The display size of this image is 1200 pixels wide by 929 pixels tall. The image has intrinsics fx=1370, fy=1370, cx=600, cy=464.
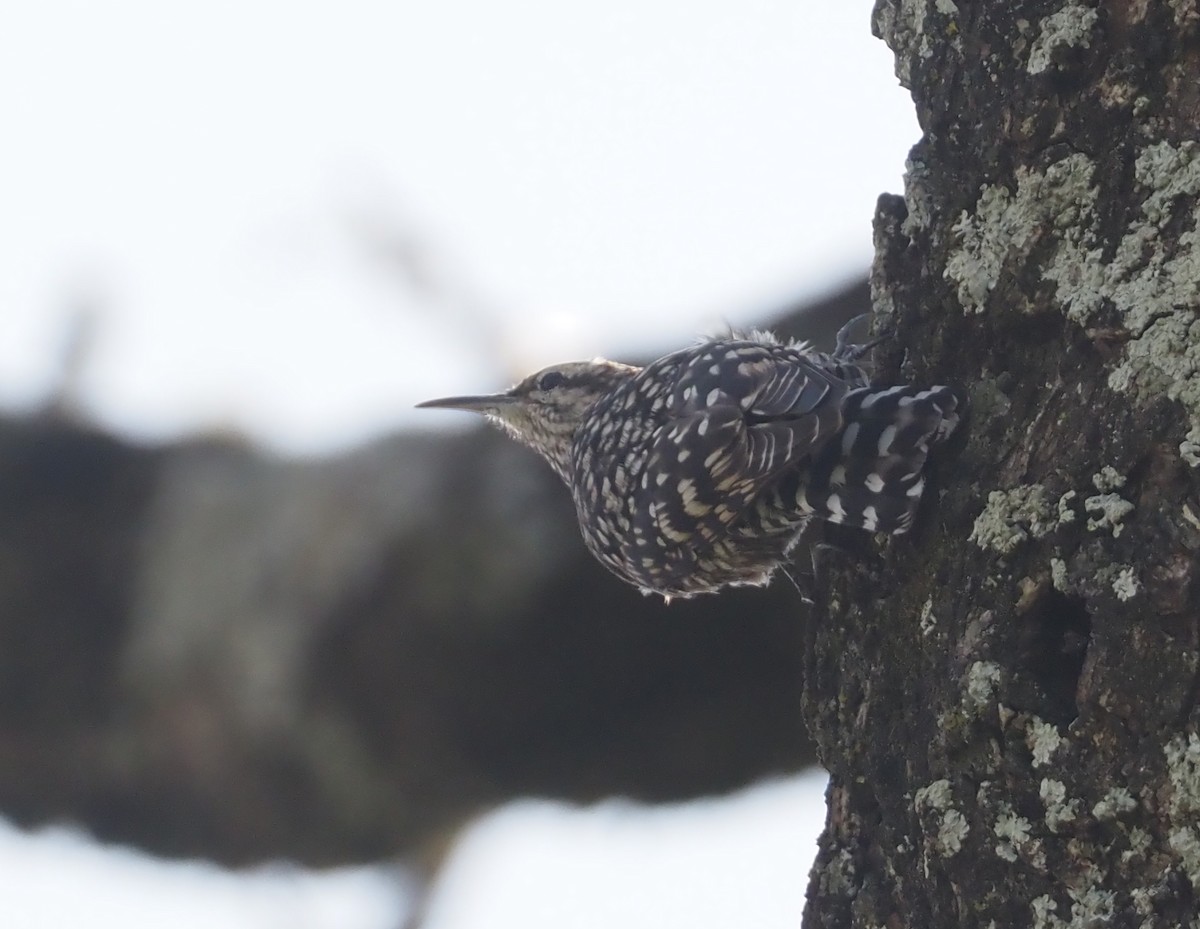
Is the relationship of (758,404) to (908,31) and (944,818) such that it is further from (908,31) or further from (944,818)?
Result: (944,818)

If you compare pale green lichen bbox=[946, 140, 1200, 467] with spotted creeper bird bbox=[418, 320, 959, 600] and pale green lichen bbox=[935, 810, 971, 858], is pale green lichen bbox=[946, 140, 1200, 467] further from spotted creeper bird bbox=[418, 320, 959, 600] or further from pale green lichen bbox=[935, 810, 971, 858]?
pale green lichen bbox=[935, 810, 971, 858]

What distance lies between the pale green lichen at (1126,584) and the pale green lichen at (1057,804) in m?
0.30

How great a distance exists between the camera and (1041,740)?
2.08 metres

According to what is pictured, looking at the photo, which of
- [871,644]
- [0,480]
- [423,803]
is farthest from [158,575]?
[871,644]

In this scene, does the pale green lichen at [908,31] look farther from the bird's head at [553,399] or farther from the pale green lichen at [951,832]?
the bird's head at [553,399]

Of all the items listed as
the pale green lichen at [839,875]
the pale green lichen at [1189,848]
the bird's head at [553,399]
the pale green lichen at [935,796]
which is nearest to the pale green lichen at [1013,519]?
the pale green lichen at [935,796]

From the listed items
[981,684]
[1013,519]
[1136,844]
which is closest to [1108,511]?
[1013,519]

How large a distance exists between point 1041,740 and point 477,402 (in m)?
2.98

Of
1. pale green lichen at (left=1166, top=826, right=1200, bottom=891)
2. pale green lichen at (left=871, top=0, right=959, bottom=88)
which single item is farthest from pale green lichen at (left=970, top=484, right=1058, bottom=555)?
pale green lichen at (left=871, top=0, right=959, bottom=88)

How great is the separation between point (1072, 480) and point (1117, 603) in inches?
9.5

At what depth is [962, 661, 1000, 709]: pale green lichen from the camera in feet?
7.14

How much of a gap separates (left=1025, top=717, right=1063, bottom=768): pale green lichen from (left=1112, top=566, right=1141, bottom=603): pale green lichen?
24cm

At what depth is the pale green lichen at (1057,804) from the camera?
2.00m

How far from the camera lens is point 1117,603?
1.98 metres
